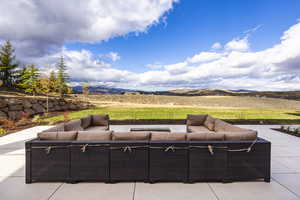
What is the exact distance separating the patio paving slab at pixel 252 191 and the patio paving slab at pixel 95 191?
1.45 meters

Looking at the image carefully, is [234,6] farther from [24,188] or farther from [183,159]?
[24,188]

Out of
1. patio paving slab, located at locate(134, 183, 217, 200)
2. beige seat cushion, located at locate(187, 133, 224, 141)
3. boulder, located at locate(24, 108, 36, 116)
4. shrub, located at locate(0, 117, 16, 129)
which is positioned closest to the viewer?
patio paving slab, located at locate(134, 183, 217, 200)

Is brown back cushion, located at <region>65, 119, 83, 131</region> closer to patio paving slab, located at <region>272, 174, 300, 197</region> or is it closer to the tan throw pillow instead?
the tan throw pillow

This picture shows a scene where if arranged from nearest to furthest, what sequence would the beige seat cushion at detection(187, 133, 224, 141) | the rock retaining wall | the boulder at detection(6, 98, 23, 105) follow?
the beige seat cushion at detection(187, 133, 224, 141), the rock retaining wall, the boulder at detection(6, 98, 23, 105)

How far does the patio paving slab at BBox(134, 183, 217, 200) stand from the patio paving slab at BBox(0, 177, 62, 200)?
144 cm

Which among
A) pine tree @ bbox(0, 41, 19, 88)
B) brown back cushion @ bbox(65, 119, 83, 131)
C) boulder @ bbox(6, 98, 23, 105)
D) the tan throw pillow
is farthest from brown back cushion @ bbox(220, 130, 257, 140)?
pine tree @ bbox(0, 41, 19, 88)

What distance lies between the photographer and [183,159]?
259cm

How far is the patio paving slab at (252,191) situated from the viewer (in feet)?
7.36

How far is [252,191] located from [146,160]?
70.4 inches

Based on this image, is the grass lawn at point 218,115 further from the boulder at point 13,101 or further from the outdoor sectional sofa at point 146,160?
the outdoor sectional sofa at point 146,160

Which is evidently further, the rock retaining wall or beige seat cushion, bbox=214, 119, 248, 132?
the rock retaining wall

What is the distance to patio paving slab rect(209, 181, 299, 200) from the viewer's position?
2.24 m

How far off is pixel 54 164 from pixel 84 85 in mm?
20642

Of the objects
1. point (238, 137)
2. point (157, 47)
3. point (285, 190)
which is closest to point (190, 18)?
point (157, 47)
